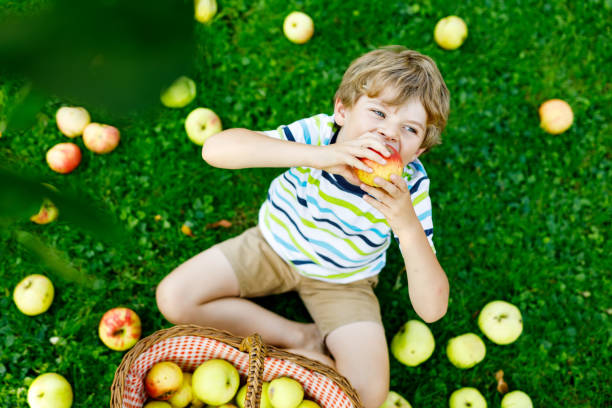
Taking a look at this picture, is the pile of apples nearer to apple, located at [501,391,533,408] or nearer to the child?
the child

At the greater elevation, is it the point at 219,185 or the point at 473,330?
the point at 219,185

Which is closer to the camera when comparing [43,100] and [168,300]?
[43,100]

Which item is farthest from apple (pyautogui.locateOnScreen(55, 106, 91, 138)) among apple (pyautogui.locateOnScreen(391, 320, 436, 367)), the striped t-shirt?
apple (pyautogui.locateOnScreen(391, 320, 436, 367))

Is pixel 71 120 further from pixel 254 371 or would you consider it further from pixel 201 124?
pixel 254 371

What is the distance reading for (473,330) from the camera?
106 inches

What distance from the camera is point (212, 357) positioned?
2.06 m

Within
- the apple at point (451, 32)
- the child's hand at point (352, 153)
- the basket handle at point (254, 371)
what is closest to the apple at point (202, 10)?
the child's hand at point (352, 153)

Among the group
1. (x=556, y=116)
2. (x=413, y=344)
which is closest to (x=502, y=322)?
(x=413, y=344)

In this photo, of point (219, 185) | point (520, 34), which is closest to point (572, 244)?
point (520, 34)

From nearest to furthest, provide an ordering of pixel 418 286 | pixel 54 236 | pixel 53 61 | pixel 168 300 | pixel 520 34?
1. pixel 53 61
2. pixel 418 286
3. pixel 168 300
4. pixel 54 236
5. pixel 520 34

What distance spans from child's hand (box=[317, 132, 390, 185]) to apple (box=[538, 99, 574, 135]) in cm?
197

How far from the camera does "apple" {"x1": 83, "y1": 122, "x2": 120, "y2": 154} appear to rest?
8.69ft

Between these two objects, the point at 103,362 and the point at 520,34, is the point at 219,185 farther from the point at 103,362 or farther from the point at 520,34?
the point at 520,34

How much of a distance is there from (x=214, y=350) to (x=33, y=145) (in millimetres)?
1734
